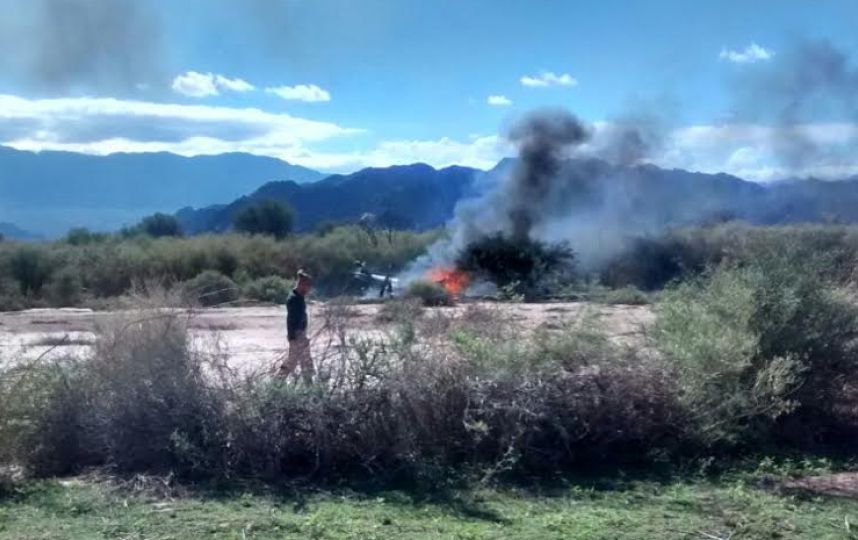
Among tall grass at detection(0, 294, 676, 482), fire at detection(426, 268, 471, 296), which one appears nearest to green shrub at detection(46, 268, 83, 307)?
fire at detection(426, 268, 471, 296)

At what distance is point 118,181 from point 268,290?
123 m

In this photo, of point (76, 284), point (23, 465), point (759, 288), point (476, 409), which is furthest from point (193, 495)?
point (76, 284)

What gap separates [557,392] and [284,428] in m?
2.76

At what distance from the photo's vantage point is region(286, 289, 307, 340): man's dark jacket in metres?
12.5

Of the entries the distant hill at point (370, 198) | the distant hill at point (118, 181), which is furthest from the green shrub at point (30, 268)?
the distant hill at point (118, 181)

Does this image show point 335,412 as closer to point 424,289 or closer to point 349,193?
point 424,289

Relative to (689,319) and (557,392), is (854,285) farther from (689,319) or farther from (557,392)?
(557,392)

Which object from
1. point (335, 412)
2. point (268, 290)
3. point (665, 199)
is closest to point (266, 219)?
point (268, 290)

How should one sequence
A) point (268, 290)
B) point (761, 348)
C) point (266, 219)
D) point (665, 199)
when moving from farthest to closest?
point (266, 219)
point (665, 199)
point (268, 290)
point (761, 348)

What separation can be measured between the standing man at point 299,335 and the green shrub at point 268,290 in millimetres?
19668

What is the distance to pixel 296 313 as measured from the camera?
12.8 meters

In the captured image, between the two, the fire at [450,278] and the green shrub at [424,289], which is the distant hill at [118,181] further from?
the green shrub at [424,289]

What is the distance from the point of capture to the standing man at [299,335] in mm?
10438

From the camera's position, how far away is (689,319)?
12.0m
